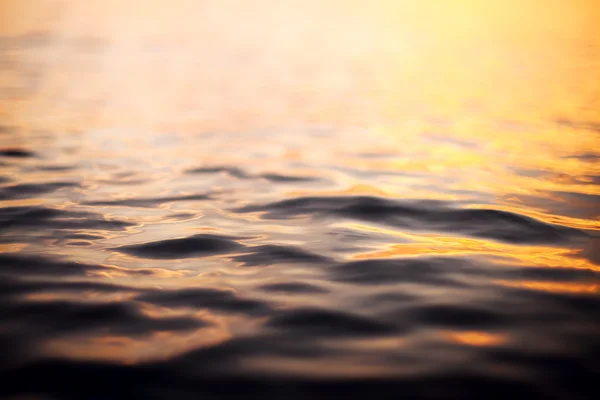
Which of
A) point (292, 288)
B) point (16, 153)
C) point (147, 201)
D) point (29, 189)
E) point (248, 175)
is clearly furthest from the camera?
point (16, 153)

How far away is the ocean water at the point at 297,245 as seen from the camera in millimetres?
1894

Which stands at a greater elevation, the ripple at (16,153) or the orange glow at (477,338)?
the ripple at (16,153)

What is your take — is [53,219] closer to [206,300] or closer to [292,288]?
[206,300]

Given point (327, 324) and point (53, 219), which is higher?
point (53, 219)

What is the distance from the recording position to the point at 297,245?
3.06 m

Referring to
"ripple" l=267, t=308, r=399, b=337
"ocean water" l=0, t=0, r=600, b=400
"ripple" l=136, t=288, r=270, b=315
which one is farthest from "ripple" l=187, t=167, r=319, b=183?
"ripple" l=267, t=308, r=399, b=337

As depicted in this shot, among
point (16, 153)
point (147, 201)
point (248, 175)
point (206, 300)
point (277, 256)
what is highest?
Result: point (16, 153)

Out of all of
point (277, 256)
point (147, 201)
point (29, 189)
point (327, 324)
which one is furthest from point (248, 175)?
point (327, 324)

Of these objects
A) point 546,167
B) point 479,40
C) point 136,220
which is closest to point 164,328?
point 136,220

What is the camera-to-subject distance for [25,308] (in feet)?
7.52

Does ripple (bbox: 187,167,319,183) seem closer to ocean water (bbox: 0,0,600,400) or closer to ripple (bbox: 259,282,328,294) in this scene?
ocean water (bbox: 0,0,600,400)

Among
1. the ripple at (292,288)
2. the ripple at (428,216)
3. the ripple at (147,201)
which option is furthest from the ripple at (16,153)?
the ripple at (292,288)

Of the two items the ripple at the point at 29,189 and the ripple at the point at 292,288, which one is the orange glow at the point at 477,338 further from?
the ripple at the point at 29,189

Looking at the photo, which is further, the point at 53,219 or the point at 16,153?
the point at 16,153
